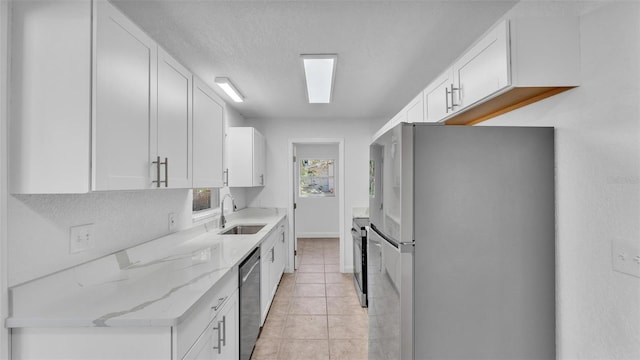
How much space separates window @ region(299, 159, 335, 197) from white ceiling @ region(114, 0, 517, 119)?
13.3 feet

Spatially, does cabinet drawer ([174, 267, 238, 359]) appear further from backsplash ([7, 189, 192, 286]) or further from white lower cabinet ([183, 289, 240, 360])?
backsplash ([7, 189, 192, 286])

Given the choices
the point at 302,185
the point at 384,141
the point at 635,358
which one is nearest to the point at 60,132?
the point at 384,141

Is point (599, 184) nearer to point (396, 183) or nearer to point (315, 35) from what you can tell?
point (396, 183)

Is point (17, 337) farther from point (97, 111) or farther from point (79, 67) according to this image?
point (79, 67)

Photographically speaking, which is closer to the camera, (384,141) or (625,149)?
(625,149)

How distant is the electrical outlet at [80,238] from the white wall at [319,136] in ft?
9.33

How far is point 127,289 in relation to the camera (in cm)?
128

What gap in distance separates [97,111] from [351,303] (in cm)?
291

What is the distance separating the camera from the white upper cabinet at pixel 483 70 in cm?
123

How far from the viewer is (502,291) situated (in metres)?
1.27

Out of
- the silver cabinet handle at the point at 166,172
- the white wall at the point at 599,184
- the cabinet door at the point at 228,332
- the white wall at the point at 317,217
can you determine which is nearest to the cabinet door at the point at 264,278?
the cabinet door at the point at 228,332

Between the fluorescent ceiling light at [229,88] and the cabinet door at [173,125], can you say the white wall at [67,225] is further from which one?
the fluorescent ceiling light at [229,88]

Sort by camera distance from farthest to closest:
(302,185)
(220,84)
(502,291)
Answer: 1. (302,185)
2. (220,84)
3. (502,291)

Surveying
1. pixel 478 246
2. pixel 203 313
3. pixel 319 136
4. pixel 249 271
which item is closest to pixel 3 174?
pixel 203 313
